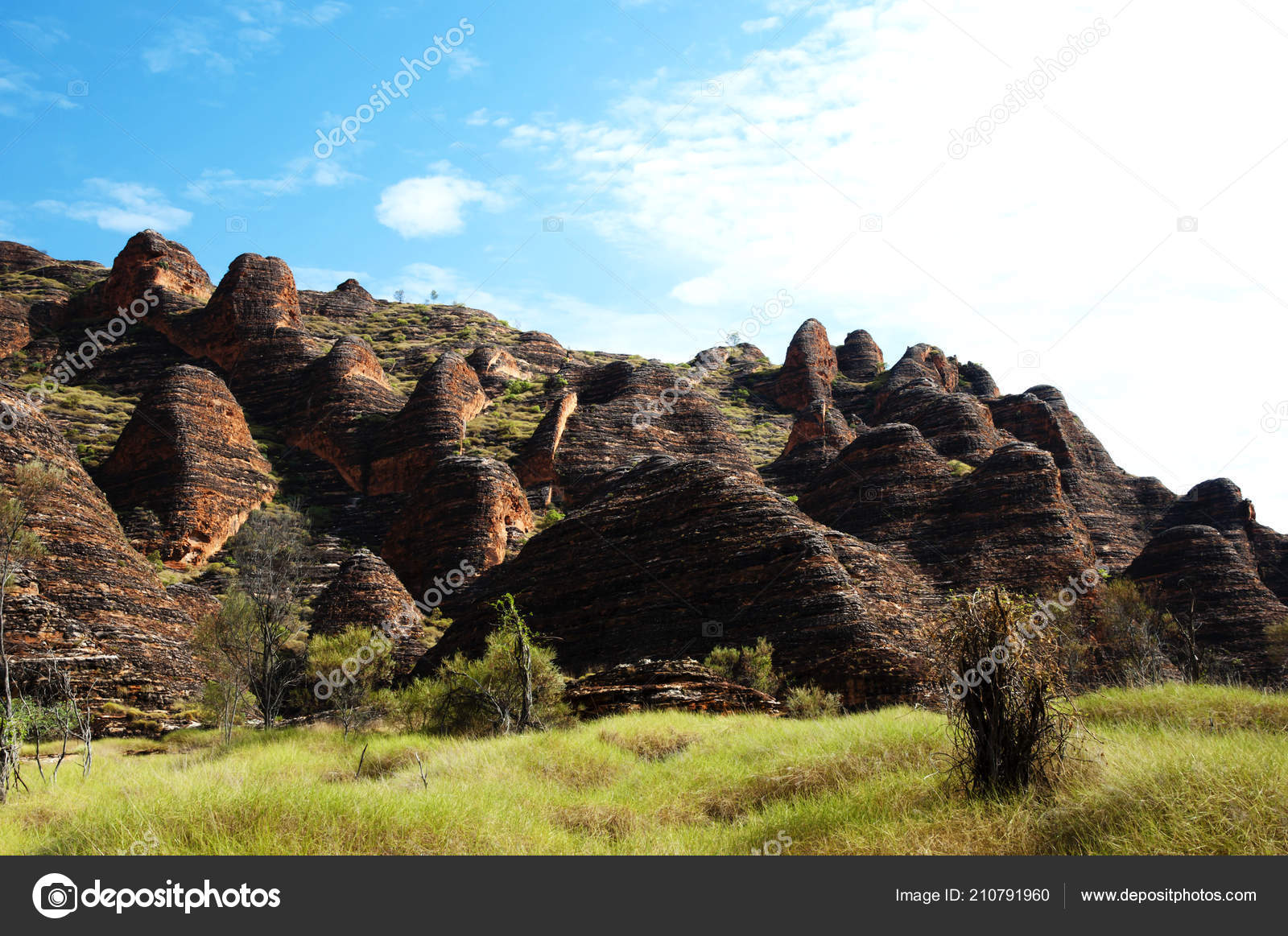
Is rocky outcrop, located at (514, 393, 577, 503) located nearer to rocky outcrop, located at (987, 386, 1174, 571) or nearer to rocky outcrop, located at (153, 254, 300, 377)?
rocky outcrop, located at (153, 254, 300, 377)

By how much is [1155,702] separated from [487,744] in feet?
41.3

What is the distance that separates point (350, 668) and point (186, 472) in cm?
2747

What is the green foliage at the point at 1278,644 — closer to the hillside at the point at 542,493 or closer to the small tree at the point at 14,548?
the hillside at the point at 542,493

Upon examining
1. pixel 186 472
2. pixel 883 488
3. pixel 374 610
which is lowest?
pixel 374 610

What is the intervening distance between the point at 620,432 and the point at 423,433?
50.2 feet

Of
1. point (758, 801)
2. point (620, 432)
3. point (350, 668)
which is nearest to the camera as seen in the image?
point (758, 801)

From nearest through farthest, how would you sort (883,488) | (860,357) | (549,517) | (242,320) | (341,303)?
1. (883,488)
2. (549,517)
3. (242,320)
4. (341,303)
5. (860,357)

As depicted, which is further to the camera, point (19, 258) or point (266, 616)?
point (19, 258)

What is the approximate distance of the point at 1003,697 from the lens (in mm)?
8688

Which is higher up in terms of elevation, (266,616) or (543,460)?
(543,460)

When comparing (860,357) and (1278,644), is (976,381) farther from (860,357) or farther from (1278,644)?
(1278,644)
